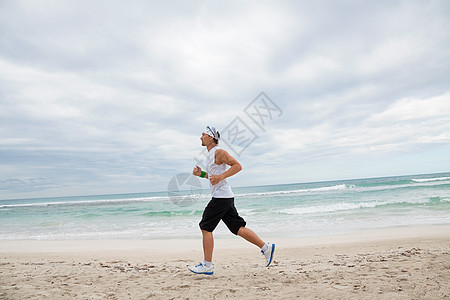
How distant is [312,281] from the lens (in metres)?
3.44

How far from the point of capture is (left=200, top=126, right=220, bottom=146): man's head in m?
3.90

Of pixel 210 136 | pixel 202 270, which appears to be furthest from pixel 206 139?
pixel 202 270

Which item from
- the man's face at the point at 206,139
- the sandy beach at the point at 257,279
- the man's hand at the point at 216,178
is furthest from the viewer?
the man's face at the point at 206,139

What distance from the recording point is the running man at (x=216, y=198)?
12.1 feet

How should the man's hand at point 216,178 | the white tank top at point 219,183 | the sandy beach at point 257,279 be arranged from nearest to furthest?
the sandy beach at point 257,279
the man's hand at point 216,178
the white tank top at point 219,183

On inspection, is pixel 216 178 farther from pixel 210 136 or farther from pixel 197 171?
pixel 210 136

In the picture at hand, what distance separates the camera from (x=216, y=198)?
3.73 m

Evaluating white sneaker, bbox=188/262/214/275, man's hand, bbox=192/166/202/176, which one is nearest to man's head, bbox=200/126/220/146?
man's hand, bbox=192/166/202/176

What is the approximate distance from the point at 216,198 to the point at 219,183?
0.63 feet

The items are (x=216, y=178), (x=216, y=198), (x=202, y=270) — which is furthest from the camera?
(x=202, y=270)

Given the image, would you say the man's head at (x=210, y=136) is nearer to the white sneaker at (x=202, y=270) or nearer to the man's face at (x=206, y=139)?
the man's face at (x=206, y=139)

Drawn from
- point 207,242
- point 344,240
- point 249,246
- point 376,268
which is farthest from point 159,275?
point 344,240

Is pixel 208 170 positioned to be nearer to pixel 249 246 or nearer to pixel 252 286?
pixel 252 286

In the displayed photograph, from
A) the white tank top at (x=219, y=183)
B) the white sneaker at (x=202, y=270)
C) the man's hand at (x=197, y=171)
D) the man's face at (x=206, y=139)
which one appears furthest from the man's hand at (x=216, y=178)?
the white sneaker at (x=202, y=270)
